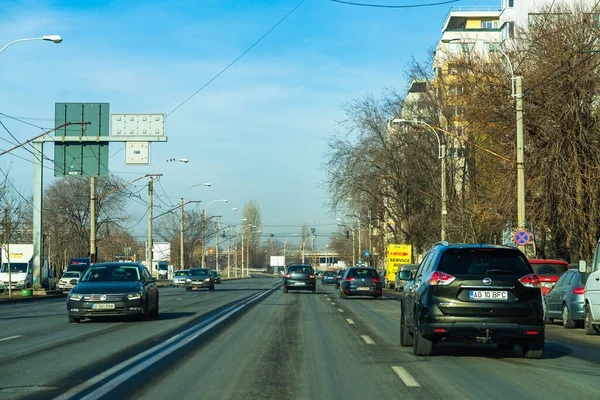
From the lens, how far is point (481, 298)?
12102 millimetres

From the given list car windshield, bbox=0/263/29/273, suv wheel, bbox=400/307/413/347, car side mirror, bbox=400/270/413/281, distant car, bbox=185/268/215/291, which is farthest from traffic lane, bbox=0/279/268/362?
distant car, bbox=185/268/215/291

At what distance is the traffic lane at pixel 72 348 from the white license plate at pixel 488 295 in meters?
5.36

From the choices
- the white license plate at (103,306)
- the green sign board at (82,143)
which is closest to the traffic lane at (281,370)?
the white license plate at (103,306)

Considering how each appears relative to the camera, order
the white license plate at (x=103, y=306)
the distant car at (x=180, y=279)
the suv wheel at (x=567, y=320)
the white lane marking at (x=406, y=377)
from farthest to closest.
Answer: the distant car at (x=180, y=279), the suv wheel at (x=567, y=320), the white license plate at (x=103, y=306), the white lane marking at (x=406, y=377)

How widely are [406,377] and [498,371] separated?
5.20 ft

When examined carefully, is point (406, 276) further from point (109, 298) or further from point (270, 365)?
point (109, 298)

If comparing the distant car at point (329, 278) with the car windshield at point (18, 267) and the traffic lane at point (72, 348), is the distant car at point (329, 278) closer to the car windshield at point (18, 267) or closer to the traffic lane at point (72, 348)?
the car windshield at point (18, 267)

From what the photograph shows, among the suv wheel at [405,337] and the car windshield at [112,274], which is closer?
the suv wheel at [405,337]

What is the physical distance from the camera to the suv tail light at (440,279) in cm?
1220

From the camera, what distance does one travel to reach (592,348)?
1562cm

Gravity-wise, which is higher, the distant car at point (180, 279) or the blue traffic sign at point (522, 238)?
the blue traffic sign at point (522, 238)

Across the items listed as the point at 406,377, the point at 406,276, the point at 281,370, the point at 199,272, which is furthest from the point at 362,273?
the point at 406,377

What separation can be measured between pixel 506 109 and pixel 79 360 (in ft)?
97.6

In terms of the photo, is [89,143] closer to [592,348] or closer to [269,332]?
[269,332]
